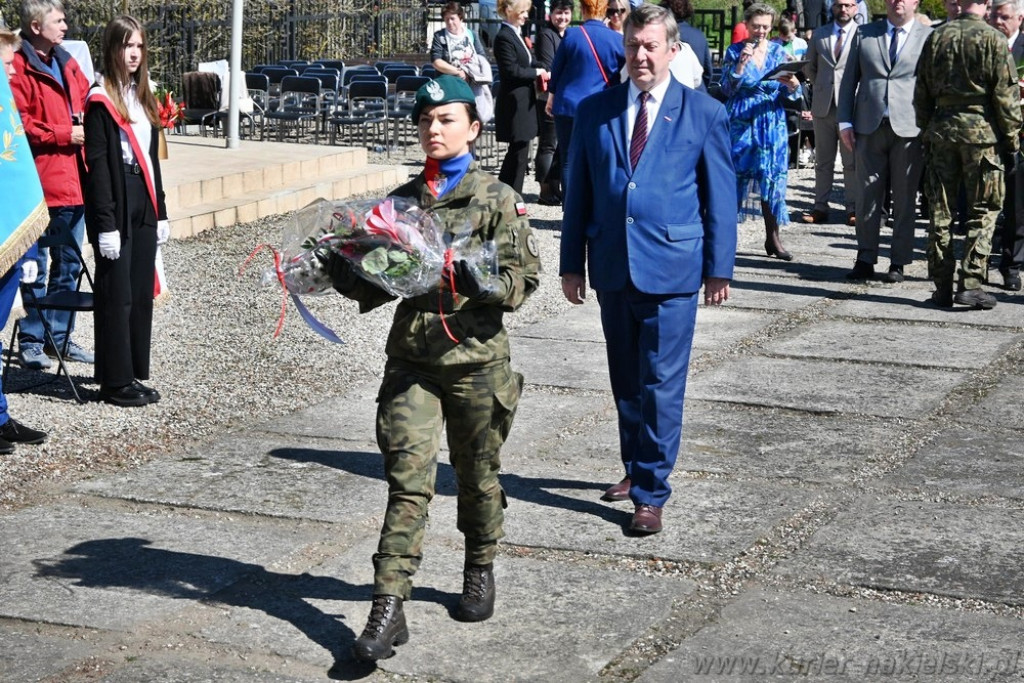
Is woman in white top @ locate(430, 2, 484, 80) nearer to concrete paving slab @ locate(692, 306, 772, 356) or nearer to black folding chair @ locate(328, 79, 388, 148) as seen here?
black folding chair @ locate(328, 79, 388, 148)

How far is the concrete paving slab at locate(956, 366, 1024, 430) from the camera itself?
24.4 ft

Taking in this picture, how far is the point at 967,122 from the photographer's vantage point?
957 centimetres

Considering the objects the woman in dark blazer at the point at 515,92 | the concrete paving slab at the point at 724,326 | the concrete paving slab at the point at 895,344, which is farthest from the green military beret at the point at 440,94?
the woman in dark blazer at the point at 515,92

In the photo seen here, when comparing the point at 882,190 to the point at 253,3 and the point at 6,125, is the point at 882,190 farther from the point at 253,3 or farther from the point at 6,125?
the point at 253,3

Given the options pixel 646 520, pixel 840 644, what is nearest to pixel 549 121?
pixel 646 520

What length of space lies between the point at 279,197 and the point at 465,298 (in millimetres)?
9330

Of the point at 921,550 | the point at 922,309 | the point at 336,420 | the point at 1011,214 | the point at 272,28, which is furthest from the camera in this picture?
the point at 272,28

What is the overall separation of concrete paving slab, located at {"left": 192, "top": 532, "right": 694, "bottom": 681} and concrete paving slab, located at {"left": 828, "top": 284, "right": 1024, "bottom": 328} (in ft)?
17.1

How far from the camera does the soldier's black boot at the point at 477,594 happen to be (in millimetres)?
4859

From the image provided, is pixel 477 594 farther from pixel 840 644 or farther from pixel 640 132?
pixel 640 132

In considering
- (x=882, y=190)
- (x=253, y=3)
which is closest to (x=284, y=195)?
(x=882, y=190)

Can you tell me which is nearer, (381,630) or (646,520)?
(381,630)

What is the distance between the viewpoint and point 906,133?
10.3 meters

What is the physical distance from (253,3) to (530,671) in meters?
24.8
